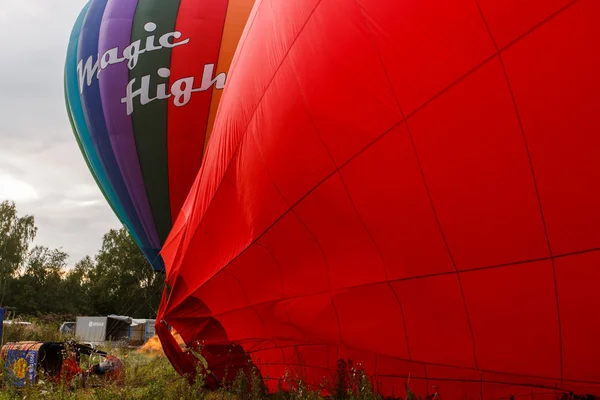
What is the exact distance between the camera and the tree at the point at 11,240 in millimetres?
44344

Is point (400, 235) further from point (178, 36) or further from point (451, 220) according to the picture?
point (178, 36)

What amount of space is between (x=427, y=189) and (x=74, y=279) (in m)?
51.3

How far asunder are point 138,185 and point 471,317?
9252 millimetres

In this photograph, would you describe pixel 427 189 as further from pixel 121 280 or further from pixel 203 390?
pixel 121 280

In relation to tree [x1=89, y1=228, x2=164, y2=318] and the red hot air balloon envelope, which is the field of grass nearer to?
the red hot air balloon envelope

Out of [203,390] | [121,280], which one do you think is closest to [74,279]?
[121,280]

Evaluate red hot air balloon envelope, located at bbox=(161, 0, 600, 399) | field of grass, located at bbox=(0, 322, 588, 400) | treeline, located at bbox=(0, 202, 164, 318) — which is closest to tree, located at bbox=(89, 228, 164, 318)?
treeline, located at bbox=(0, 202, 164, 318)

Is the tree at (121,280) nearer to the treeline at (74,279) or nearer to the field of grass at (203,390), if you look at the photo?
the treeline at (74,279)

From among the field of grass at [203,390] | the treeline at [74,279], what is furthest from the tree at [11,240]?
the field of grass at [203,390]

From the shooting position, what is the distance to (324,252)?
4602mm

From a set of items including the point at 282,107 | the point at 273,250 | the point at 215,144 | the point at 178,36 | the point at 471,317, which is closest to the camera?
the point at 471,317

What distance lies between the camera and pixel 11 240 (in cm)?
4459

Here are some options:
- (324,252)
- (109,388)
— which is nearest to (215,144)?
(324,252)

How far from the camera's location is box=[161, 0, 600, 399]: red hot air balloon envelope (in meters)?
3.14
